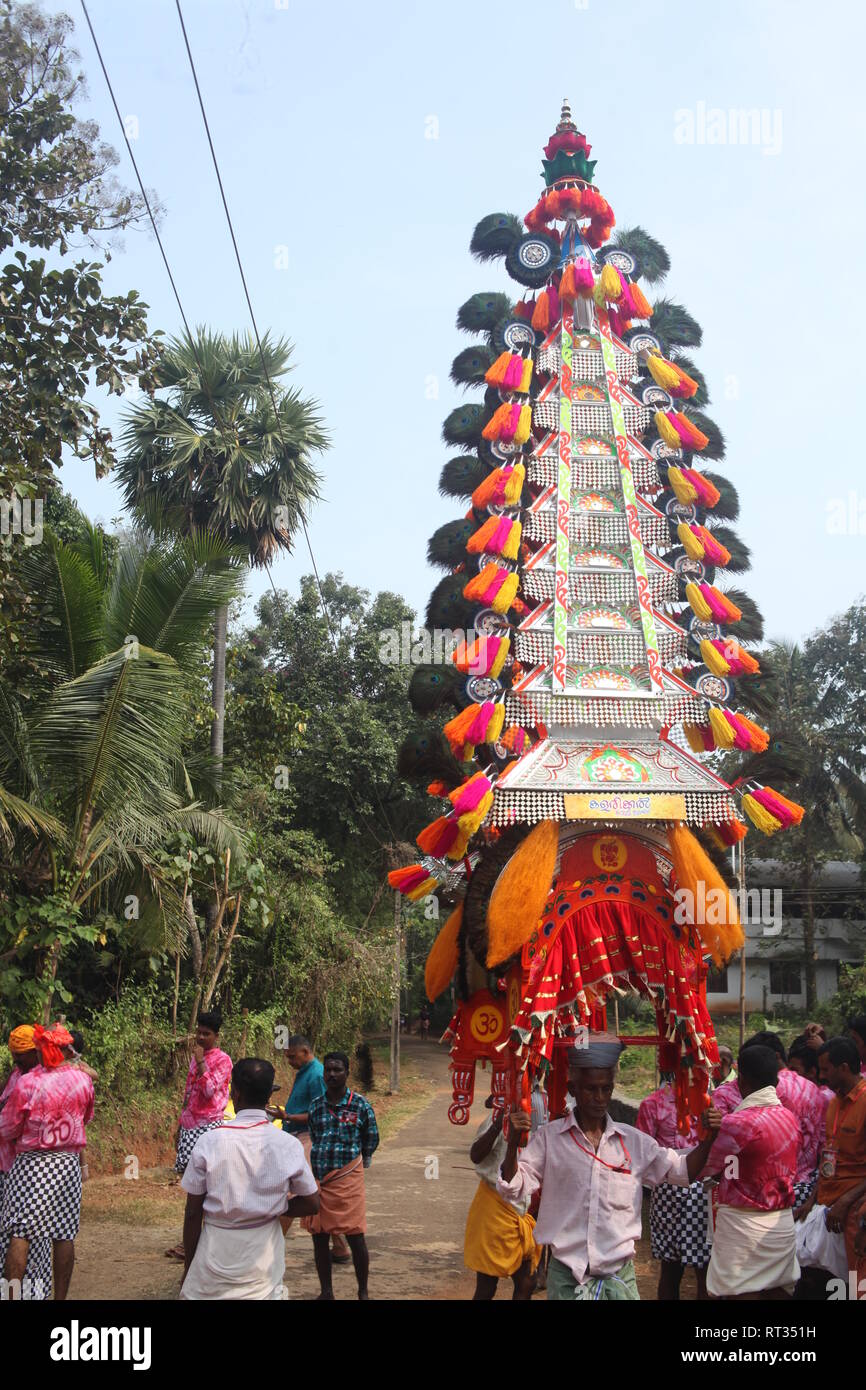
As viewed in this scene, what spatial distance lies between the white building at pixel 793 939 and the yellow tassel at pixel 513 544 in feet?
73.6

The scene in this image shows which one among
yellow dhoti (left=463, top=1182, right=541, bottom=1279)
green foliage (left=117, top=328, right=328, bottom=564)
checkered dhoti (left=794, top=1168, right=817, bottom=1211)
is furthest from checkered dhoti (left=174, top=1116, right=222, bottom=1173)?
green foliage (left=117, top=328, right=328, bottom=564)

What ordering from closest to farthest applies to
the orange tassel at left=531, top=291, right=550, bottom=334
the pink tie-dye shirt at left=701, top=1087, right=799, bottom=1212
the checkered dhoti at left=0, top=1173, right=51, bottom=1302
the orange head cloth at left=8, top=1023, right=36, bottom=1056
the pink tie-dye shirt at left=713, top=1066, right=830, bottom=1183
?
the pink tie-dye shirt at left=701, top=1087, right=799, bottom=1212
the checkered dhoti at left=0, top=1173, right=51, bottom=1302
the orange head cloth at left=8, top=1023, right=36, bottom=1056
the pink tie-dye shirt at left=713, top=1066, right=830, bottom=1183
the orange tassel at left=531, top=291, right=550, bottom=334

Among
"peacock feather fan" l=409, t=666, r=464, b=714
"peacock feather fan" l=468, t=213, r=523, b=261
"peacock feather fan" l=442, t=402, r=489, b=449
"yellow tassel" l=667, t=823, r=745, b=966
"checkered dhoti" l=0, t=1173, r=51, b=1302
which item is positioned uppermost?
"peacock feather fan" l=468, t=213, r=523, b=261

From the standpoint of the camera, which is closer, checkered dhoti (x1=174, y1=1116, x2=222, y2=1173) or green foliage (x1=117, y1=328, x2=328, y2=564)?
checkered dhoti (x1=174, y1=1116, x2=222, y2=1173)

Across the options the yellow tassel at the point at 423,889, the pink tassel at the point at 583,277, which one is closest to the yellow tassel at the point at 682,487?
the pink tassel at the point at 583,277

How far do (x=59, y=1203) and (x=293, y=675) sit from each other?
1975cm

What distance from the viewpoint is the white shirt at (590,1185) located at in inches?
167

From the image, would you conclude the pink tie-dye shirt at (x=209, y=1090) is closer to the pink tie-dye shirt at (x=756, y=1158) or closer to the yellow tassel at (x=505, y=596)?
the yellow tassel at (x=505, y=596)

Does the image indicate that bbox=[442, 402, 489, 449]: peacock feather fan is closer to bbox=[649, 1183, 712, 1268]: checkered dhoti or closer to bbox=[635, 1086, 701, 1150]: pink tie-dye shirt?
bbox=[635, 1086, 701, 1150]: pink tie-dye shirt

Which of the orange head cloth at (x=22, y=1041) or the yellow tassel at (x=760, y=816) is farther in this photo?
the yellow tassel at (x=760, y=816)

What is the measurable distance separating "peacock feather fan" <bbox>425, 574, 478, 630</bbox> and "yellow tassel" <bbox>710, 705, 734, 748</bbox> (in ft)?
5.48

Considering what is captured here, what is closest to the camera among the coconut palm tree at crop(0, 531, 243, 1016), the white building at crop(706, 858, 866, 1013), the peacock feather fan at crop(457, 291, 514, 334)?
the peacock feather fan at crop(457, 291, 514, 334)

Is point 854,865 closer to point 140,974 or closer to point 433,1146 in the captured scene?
point 433,1146

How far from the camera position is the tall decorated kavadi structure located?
708 cm
